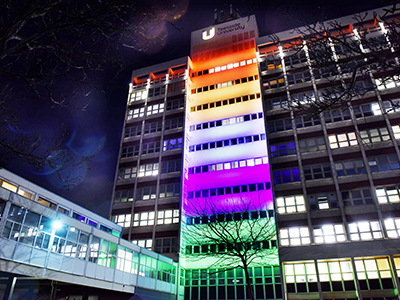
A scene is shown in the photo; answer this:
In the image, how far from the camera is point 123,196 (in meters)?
41.0

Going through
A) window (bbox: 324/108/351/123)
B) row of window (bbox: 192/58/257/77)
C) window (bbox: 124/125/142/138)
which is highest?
row of window (bbox: 192/58/257/77)

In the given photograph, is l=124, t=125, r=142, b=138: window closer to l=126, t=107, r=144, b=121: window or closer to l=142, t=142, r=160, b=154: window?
l=126, t=107, r=144, b=121: window

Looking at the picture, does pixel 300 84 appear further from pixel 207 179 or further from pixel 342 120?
pixel 207 179

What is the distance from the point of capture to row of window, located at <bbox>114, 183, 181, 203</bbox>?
38656mm

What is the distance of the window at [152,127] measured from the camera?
1764 inches

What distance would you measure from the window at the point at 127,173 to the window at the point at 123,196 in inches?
91.3

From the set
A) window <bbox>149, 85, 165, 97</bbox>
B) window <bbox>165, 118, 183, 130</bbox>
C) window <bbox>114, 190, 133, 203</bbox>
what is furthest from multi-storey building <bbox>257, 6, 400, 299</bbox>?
window <bbox>114, 190, 133, 203</bbox>

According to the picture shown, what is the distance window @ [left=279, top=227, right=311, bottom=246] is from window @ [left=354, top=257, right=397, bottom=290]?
4.64m

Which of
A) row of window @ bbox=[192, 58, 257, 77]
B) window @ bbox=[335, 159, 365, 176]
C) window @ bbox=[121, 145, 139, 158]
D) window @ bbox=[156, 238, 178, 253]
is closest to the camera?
window @ bbox=[335, 159, 365, 176]

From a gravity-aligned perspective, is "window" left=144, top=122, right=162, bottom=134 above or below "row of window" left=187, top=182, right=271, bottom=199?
above

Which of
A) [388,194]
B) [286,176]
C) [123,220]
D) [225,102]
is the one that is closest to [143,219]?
[123,220]

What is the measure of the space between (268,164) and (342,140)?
8.57 m

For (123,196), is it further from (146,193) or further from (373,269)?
(373,269)

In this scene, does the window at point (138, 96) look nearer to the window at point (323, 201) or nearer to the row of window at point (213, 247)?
the row of window at point (213, 247)
